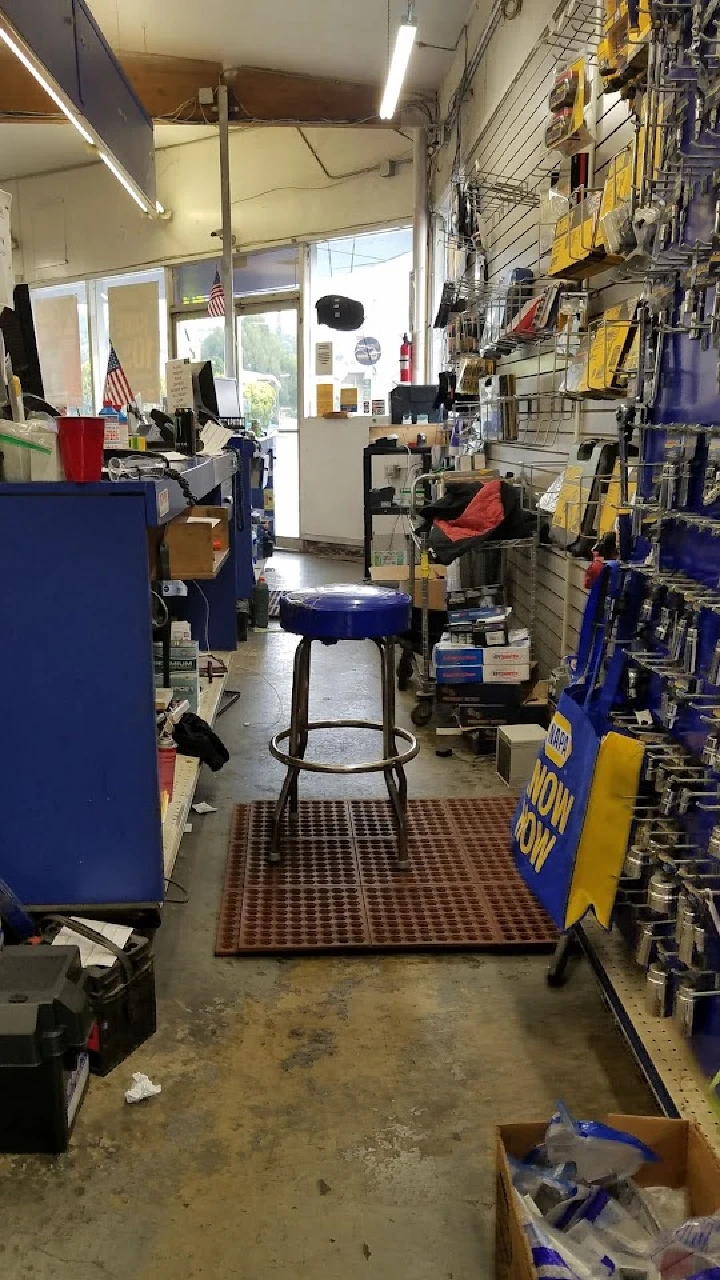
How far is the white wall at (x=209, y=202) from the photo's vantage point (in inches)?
308

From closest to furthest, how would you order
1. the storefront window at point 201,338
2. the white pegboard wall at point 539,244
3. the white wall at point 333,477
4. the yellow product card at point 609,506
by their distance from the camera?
1. the yellow product card at point 609,506
2. the white pegboard wall at point 539,244
3. the white wall at point 333,477
4. the storefront window at point 201,338

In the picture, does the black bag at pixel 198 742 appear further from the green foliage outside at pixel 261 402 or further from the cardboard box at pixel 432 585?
the green foliage outside at pixel 261 402

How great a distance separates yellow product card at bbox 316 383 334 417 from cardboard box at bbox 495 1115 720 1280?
24.5ft

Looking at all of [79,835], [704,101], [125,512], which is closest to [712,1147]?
[79,835]

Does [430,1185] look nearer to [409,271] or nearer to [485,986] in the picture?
[485,986]

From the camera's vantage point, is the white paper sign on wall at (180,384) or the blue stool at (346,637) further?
the white paper sign on wall at (180,384)

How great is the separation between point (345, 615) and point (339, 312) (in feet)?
20.0

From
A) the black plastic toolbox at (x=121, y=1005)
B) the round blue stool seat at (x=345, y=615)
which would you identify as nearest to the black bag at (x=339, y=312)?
the round blue stool seat at (x=345, y=615)

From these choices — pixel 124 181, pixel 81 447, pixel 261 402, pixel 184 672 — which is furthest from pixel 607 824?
pixel 261 402

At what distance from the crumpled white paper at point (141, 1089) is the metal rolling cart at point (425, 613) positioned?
2338mm

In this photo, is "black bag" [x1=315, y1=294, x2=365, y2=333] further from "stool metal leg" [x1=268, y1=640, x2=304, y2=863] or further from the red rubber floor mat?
"stool metal leg" [x1=268, y1=640, x2=304, y2=863]

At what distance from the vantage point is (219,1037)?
6.45 feet

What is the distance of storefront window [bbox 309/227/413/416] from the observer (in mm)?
8055

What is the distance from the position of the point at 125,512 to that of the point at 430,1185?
1.41 meters
